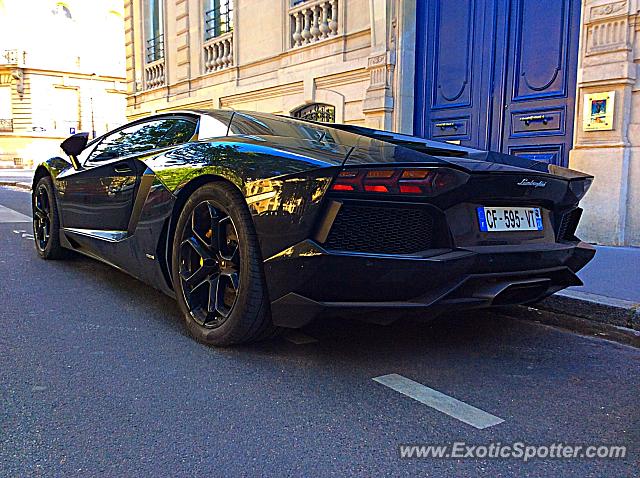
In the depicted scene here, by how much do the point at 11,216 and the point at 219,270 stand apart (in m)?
7.89

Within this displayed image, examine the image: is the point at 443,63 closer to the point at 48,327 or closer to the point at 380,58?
the point at 380,58

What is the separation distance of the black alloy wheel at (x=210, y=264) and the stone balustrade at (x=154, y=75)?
12.9 m

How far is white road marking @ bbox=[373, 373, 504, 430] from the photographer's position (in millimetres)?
2363

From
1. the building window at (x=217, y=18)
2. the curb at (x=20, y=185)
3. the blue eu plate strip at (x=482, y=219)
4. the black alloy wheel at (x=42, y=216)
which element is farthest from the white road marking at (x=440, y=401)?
the curb at (x=20, y=185)

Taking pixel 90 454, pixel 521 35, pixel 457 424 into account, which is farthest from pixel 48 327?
pixel 521 35

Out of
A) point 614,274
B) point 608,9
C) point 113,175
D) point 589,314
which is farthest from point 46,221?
point 608,9

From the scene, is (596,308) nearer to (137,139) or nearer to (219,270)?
(219,270)

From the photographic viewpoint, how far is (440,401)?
2537 mm

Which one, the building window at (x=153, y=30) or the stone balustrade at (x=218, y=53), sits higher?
the building window at (x=153, y=30)

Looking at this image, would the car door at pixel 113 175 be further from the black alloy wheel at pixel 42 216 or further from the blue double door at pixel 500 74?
the blue double door at pixel 500 74

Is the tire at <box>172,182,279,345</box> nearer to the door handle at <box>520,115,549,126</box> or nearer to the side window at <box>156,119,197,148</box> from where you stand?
the side window at <box>156,119,197,148</box>

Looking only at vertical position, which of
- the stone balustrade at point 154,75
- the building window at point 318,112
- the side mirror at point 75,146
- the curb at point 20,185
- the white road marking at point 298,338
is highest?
the stone balustrade at point 154,75

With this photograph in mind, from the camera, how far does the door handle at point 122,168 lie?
155 inches

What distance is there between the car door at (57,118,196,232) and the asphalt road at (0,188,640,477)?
0.70m
